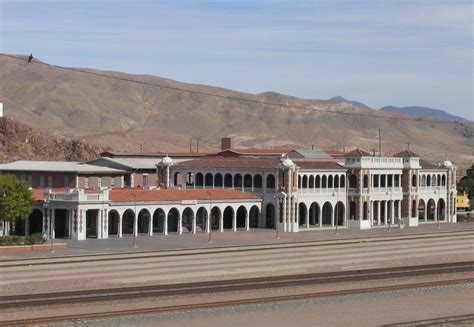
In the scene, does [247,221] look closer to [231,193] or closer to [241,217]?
[231,193]

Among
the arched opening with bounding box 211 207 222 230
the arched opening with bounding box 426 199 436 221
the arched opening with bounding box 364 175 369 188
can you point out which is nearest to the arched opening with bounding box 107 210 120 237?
the arched opening with bounding box 211 207 222 230

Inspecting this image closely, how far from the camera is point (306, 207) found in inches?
4082

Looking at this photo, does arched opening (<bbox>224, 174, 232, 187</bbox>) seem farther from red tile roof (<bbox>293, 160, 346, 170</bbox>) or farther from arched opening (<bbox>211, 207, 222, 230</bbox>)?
red tile roof (<bbox>293, 160, 346, 170</bbox>)

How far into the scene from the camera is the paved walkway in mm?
76250

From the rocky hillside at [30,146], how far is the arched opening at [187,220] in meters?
56.2

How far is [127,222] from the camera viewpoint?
93062mm

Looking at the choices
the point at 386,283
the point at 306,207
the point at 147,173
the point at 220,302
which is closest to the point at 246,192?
the point at 306,207

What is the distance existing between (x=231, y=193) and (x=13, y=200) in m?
23.8

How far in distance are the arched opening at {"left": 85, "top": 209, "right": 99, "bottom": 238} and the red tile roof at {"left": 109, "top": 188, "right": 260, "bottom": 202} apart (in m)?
1.95

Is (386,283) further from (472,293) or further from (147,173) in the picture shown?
A: (147,173)

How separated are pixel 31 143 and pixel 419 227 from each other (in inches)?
2762


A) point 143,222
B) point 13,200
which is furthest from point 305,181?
point 13,200

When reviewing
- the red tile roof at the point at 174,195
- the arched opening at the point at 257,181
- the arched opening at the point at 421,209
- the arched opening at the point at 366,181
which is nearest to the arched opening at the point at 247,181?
the arched opening at the point at 257,181

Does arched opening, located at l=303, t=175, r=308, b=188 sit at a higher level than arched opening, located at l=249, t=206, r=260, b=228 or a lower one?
higher
